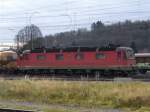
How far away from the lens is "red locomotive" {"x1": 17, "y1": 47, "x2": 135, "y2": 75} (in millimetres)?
44594

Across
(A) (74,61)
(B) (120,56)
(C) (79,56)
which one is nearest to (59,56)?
(A) (74,61)

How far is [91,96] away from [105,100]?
104cm

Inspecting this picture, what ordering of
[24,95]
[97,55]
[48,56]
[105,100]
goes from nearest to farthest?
[105,100], [24,95], [97,55], [48,56]

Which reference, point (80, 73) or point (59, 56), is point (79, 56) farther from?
point (59, 56)

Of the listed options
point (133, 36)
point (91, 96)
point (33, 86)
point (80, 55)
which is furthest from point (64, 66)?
point (133, 36)

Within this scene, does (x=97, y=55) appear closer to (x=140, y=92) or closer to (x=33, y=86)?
(x=33, y=86)

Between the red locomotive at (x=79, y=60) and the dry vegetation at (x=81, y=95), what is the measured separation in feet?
66.3

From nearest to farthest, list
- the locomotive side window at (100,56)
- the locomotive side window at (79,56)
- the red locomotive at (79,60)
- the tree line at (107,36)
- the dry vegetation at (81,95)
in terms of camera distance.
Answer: the dry vegetation at (81,95) → the red locomotive at (79,60) → the locomotive side window at (100,56) → the locomotive side window at (79,56) → the tree line at (107,36)

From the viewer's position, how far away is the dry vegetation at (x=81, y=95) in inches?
738

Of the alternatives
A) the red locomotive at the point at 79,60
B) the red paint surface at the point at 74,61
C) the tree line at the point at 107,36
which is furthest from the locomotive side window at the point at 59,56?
the tree line at the point at 107,36

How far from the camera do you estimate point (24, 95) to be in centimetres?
2369

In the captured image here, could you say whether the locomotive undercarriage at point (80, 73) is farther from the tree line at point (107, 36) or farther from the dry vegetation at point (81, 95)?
the tree line at point (107, 36)

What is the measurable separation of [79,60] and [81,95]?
25.9m

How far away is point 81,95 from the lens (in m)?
21.2
